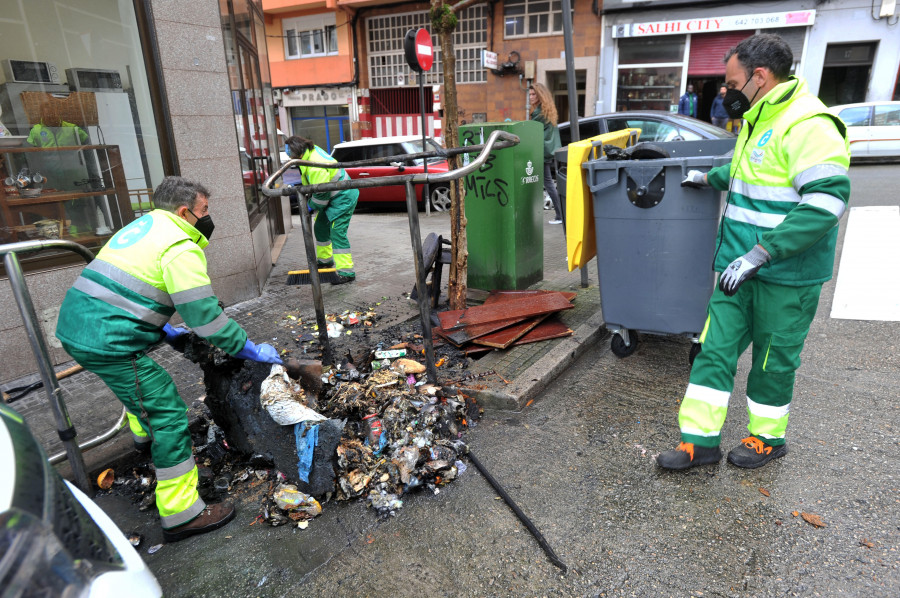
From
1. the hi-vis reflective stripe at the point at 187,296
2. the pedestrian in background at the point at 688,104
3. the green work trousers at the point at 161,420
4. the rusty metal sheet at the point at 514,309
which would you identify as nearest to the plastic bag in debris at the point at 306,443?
the green work trousers at the point at 161,420

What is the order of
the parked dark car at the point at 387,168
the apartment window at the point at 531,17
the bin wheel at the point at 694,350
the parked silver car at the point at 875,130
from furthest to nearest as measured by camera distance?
1. the apartment window at the point at 531,17
2. the parked silver car at the point at 875,130
3. the parked dark car at the point at 387,168
4. the bin wheel at the point at 694,350

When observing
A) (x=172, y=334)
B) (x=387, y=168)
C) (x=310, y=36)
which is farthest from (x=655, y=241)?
(x=310, y=36)

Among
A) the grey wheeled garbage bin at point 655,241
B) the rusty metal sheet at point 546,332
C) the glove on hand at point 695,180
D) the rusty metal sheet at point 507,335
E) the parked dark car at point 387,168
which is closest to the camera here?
the glove on hand at point 695,180

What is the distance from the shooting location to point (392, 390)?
3.37 m

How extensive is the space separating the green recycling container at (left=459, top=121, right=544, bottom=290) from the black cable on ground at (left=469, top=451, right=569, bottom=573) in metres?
2.60

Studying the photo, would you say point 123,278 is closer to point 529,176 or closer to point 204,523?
point 204,523

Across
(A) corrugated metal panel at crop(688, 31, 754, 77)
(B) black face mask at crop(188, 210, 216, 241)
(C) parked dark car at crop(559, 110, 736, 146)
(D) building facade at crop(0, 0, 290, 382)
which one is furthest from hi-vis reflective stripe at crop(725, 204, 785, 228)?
(A) corrugated metal panel at crop(688, 31, 754, 77)

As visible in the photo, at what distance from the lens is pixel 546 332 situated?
435 cm

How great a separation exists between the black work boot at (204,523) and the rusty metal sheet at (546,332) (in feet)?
7.60

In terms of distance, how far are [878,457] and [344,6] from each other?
877 inches

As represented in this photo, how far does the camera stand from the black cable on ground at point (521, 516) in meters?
2.27

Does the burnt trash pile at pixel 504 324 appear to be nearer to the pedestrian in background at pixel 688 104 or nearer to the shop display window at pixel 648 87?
the pedestrian in background at pixel 688 104

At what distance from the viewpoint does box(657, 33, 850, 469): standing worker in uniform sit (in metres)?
2.39

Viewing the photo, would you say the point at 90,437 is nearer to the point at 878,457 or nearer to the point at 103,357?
the point at 103,357
